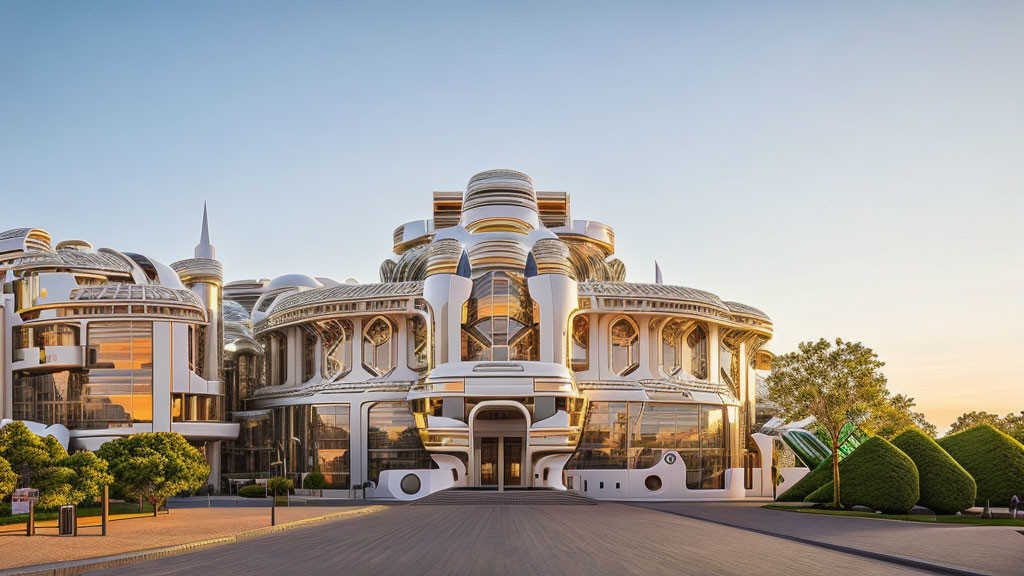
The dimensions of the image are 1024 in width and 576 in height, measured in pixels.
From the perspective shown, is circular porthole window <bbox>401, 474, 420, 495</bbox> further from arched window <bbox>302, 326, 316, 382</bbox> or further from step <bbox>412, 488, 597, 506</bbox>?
arched window <bbox>302, 326, 316, 382</bbox>

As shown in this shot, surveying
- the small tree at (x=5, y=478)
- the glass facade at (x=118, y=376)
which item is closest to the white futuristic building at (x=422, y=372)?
the glass facade at (x=118, y=376)

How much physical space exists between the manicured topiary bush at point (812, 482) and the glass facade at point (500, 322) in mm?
24669

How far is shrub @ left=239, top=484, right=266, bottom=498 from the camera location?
6625 cm

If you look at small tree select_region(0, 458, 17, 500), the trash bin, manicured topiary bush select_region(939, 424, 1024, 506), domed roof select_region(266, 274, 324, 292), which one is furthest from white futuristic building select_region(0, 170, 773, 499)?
the trash bin

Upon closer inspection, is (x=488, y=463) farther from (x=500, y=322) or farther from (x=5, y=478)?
(x=5, y=478)

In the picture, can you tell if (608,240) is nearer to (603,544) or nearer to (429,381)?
Answer: (429,381)

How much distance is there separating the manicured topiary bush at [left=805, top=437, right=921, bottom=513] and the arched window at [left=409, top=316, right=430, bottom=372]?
36.2 metres

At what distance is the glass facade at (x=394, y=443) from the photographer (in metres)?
68.6

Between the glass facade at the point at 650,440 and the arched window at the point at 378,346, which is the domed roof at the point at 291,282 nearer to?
the arched window at the point at 378,346

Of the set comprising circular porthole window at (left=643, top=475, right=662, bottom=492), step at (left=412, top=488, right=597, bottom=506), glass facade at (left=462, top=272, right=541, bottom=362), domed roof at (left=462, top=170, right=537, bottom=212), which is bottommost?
circular porthole window at (left=643, top=475, right=662, bottom=492)

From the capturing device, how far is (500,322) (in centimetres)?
7050

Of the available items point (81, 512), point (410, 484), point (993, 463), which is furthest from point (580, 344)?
point (81, 512)

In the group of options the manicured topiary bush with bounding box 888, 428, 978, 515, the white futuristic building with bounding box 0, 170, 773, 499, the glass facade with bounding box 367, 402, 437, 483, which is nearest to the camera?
the manicured topiary bush with bounding box 888, 428, 978, 515

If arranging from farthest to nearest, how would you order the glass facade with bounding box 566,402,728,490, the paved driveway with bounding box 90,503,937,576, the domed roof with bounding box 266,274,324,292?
1. the domed roof with bounding box 266,274,324,292
2. the glass facade with bounding box 566,402,728,490
3. the paved driveway with bounding box 90,503,937,576
